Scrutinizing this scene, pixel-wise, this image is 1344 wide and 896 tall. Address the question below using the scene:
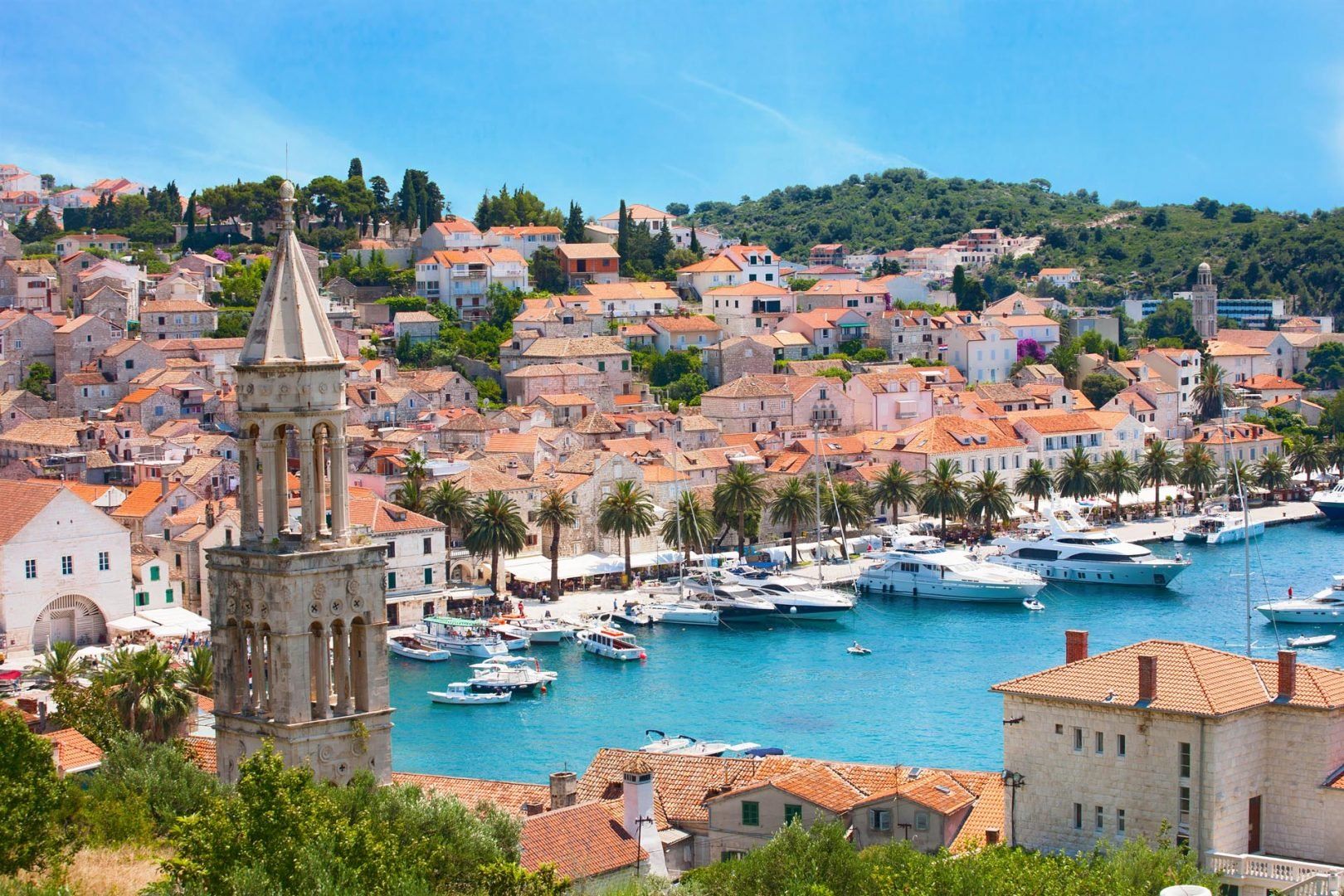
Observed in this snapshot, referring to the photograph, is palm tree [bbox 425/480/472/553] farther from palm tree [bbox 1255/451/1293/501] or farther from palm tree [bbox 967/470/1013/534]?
palm tree [bbox 1255/451/1293/501]

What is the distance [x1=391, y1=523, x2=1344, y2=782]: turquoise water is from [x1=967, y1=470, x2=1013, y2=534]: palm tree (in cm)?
744

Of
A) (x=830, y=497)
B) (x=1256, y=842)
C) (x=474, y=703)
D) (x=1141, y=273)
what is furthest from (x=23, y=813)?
(x=1141, y=273)

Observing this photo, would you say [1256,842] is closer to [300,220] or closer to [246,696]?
[246,696]

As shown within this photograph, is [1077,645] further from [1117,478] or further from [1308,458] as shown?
[1308,458]

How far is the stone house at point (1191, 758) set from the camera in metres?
30.7

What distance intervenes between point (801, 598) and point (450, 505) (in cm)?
1267

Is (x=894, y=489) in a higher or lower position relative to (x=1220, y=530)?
higher

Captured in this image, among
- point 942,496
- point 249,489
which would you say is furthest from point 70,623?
point 942,496

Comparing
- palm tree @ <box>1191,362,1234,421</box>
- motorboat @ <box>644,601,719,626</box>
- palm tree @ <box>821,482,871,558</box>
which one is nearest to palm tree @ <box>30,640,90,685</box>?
motorboat @ <box>644,601,719,626</box>

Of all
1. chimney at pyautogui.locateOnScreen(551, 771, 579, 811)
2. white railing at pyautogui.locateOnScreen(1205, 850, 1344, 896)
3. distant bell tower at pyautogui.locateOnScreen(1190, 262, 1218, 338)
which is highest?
distant bell tower at pyautogui.locateOnScreen(1190, 262, 1218, 338)

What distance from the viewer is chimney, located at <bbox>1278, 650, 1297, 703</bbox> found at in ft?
103

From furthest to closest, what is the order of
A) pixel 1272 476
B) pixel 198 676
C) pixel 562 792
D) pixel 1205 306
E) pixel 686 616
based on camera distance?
pixel 1205 306, pixel 1272 476, pixel 686 616, pixel 198 676, pixel 562 792

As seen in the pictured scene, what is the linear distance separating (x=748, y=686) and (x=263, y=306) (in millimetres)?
38478

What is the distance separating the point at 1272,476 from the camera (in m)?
104
